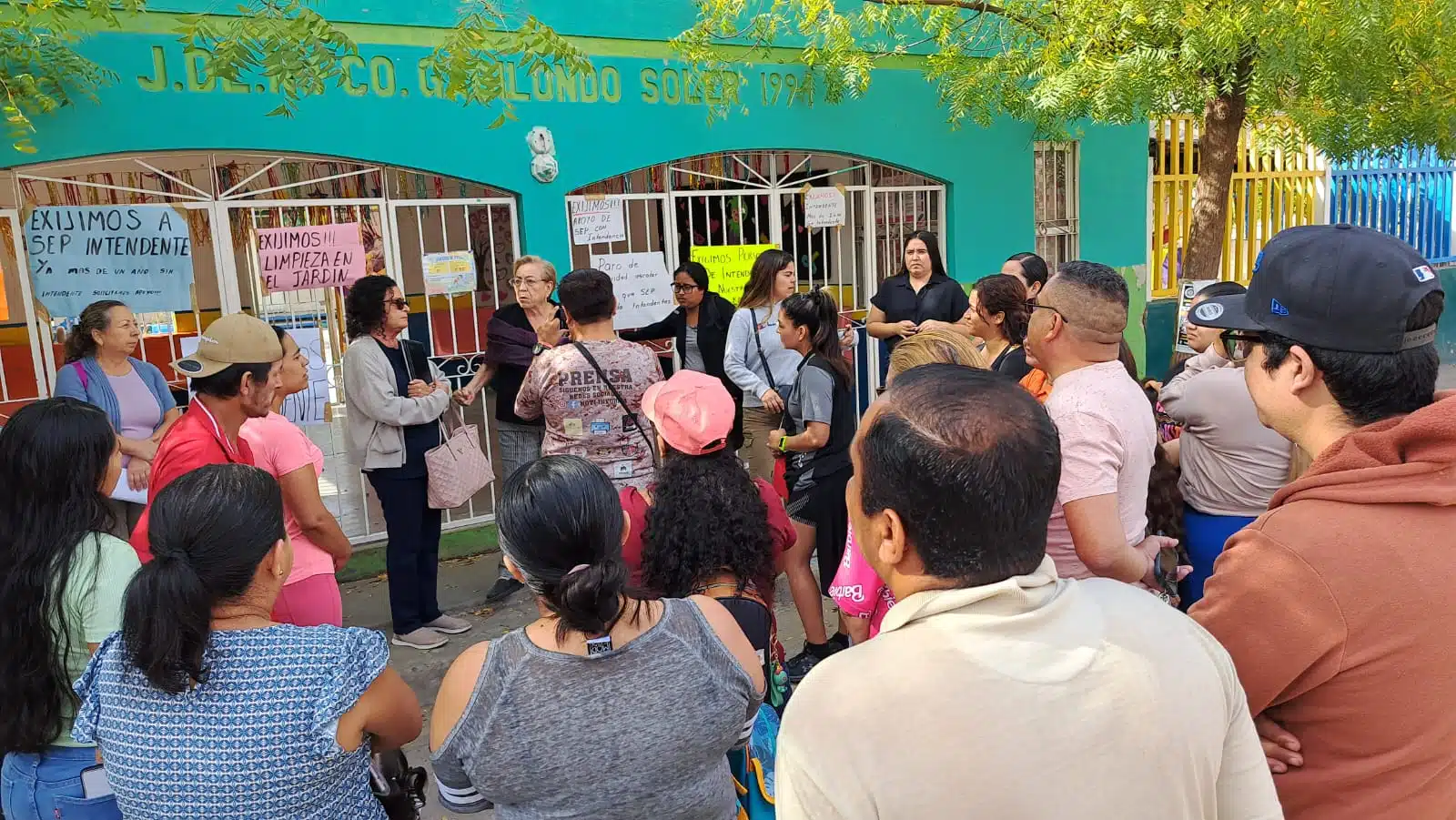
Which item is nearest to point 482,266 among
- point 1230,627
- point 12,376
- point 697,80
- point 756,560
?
point 697,80

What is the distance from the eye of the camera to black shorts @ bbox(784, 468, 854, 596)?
425 cm

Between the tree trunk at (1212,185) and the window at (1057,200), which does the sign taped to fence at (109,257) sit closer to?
the window at (1057,200)

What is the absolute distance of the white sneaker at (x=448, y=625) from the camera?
5016 mm

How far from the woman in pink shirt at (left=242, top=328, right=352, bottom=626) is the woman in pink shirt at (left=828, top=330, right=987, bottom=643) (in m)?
1.57

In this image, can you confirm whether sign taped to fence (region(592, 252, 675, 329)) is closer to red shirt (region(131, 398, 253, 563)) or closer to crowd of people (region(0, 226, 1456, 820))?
crowd of people (region(0, 226, 1456, 820))

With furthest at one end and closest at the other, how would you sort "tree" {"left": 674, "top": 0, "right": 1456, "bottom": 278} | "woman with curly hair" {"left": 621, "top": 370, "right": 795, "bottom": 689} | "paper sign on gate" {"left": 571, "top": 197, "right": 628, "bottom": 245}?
"paper sign on gate" {"left": 571, "top": 197, "right": 628, "bottom": 245}
"tree" {"left": 674, "top": 0, "right": 1456, "bottom": 278}
"woman with curly hair" {"left": 621, "top": 370, "right": 795, "bottom": 689}

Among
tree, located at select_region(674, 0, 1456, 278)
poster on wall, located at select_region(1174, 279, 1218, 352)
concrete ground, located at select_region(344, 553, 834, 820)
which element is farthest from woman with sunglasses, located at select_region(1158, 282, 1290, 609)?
tree, located at select_region(674, 0, 1456, 278)

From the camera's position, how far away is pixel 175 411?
498 cm

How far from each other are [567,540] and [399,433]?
3.11 meters

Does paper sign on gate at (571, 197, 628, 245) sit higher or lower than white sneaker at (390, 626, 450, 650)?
higher

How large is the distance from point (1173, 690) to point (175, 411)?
505cm

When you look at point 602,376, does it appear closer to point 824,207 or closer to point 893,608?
point 893,608

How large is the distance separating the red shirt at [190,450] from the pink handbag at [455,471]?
183 cm

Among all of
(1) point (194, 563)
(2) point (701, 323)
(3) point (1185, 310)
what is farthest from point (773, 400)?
(1) point (194, 563)
